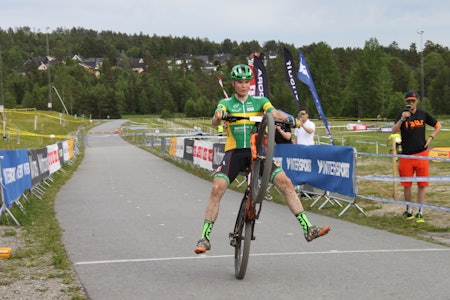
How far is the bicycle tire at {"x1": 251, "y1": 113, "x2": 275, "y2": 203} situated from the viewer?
573 centimetres

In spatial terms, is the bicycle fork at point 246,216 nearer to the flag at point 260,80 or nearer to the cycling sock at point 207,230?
the cycling sock at point 207,230

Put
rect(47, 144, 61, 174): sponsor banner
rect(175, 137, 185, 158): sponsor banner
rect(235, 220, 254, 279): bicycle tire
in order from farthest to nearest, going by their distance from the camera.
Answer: rect(175, 137, 185, 158): sponsor banner
rect(47, 144, 61, 174): sponsor banner
rect(235, 220, 254, 279): bicycle tire

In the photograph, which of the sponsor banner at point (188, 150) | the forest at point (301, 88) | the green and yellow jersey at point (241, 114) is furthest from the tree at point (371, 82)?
the green and yellow jersey at point (241, 114)

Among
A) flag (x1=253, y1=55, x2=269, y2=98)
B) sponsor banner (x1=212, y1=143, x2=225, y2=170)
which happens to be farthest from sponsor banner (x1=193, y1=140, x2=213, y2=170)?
flag (x1=253, y1=55, x2=269, y2=98)

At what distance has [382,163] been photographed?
24.2 m

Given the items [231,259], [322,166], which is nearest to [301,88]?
[322,166]

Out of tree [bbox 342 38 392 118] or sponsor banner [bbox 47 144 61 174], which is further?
tree [bbox 342 38 392 118]

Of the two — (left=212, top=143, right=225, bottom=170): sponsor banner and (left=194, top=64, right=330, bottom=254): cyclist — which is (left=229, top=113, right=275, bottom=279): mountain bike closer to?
(left=194, top=64, right=330, bottom=254): cyclist

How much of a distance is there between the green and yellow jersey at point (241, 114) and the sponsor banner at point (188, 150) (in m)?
19.0

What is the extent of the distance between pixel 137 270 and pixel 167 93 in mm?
165560

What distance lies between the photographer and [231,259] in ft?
24.0

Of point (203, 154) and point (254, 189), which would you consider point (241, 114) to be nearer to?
point (254, 189)

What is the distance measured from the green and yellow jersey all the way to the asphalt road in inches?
54.9

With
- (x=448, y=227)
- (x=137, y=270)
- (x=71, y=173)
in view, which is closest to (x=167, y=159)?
(x=71, y=173)
